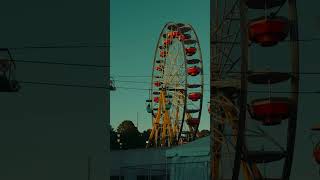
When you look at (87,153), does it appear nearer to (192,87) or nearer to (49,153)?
(49,153)

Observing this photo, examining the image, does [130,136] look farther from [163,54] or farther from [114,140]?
[163,54]

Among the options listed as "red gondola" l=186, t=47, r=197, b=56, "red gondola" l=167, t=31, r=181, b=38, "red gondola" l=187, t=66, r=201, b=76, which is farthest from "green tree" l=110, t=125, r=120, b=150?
"red gondola" l=186, t=47, r=197, b=56

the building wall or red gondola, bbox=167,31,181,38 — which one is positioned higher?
red gondola, bbox=167,31,181,38

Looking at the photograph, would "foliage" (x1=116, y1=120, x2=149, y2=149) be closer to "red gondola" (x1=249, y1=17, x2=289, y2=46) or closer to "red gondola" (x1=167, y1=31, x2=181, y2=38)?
"red gondola" (x1=167, y1=31, x2=181, y2=38)

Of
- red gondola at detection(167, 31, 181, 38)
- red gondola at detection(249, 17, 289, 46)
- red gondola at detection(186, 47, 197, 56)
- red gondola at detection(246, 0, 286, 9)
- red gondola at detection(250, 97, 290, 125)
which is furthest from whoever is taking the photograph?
red gondola at detection(167, 31, 181, 38)

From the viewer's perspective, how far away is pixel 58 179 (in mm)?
23891

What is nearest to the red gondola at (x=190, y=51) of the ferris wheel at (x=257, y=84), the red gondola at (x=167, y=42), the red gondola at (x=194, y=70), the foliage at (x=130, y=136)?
the red gondola at (x=194, y=70)

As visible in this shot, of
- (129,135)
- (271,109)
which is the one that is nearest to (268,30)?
(271,109)

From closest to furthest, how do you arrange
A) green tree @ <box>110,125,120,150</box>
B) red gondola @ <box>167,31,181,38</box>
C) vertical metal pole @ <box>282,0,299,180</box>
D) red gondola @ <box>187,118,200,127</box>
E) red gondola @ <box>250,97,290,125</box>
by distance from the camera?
red gondola @ <box>250,97,290,125</box>, vertical metal pole @ <box>282,0,299,180</box>, red gondola @ <box>167,31,181,38</box>, red gondola @ <box>187,118,200,127</box>, green tree @ <box>110,125,120,150</box>

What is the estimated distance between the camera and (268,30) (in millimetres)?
13242

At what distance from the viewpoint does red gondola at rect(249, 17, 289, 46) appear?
1325 centimetres

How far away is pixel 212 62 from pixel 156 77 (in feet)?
94.5

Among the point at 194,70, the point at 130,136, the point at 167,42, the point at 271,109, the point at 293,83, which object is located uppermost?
the point at 167,42

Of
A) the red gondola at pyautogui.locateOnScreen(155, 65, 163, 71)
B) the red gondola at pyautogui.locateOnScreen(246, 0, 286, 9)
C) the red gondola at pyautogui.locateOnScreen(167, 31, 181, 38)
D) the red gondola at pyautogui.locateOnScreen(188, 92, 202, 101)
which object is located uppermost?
the red gondola at pyautogui.locateOnScreen(167, 31, 181, 38)
